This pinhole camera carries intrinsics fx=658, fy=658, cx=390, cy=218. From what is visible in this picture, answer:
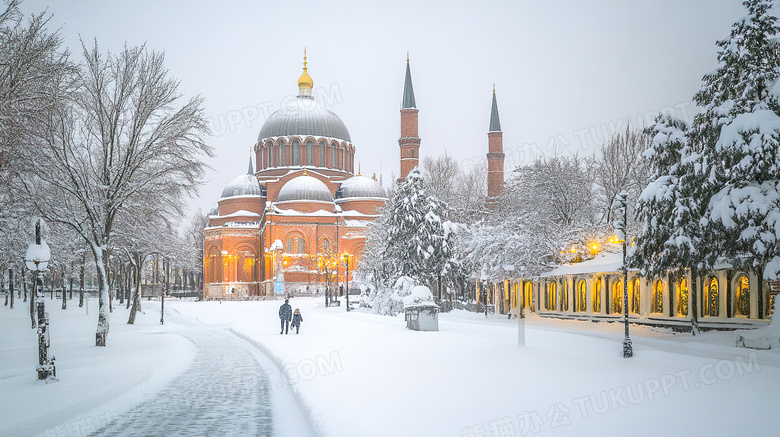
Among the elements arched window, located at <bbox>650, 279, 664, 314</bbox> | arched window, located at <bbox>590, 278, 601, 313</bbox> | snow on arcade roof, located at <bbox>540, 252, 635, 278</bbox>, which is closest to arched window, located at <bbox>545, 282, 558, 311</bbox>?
snow on arcade roof, located at <bbox>540, 252, 635, 278</bbox>

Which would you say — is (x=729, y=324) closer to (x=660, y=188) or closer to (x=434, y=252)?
A: (x=660, y=188)

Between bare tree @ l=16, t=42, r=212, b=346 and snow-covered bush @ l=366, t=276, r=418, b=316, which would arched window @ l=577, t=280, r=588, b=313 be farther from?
bare tree @ l=16, t=42, r=212, b=346

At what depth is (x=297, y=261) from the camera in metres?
73.2

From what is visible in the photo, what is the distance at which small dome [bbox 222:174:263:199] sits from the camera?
82312 millimetres

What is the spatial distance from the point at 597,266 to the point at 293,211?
5306 centimetres

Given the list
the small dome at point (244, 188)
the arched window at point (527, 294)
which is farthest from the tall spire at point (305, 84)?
the arched window at point (527, 294)

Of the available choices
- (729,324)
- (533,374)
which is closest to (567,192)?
(729,324)

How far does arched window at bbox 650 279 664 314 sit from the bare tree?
652 inches

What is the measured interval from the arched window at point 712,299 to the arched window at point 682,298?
82 cm

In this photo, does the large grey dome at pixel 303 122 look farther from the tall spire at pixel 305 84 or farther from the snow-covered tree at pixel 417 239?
the snow-covered tree at pixel 417 239

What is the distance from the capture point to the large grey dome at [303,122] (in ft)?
273

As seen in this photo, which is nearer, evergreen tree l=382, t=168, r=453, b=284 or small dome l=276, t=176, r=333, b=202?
evergreen tree l=382, t=168, r=453, b=284

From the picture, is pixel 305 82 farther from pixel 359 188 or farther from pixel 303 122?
pixel 359 188

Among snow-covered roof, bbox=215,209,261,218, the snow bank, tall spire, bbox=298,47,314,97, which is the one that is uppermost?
tall spire, bbox=298,47,314,97
